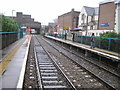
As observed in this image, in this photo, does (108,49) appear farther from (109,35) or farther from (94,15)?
(94,15)

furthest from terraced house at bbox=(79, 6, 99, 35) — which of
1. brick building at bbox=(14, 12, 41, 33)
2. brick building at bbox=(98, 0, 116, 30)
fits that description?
A: brick building at bbox=(14, 12, 41, 33)

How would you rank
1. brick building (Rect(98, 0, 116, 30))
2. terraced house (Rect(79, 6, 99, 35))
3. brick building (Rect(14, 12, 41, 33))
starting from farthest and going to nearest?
brick building (Rect(14, 12, 41, 33)) < terraced house (Rect(79, 6, 99, 35)) < brick building (Rect(98, 0, 116, 30))

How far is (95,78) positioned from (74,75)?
116cm

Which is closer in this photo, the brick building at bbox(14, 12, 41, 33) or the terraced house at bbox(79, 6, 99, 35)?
the terraced house at bbox(79, 6, 99, 35)

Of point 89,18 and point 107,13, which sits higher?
point 89,18

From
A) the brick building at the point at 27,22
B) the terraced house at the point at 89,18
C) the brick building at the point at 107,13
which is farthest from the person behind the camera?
the brick building at the point at 27,22

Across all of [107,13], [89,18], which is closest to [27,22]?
[89,18]

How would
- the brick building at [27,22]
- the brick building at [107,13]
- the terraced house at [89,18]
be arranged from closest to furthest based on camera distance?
the brick building at [107,13] < the terraced house at [89,18] < the brick building at [27,22]

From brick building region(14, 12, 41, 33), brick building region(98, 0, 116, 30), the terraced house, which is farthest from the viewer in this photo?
brick building region(14, 12, 41, 33)

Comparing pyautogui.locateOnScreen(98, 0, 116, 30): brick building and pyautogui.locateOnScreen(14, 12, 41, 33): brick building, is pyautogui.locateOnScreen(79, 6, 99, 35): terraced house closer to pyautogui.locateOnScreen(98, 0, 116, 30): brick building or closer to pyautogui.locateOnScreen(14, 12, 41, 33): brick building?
pyautogui.locateOnScreen(98, 0, 116, 30): brick building

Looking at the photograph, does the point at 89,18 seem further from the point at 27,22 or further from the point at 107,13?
the point at 27,22

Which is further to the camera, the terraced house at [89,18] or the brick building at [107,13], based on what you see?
the terraced house at [89,18]

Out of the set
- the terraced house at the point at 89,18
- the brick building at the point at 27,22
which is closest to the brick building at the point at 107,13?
the terraced house at the point at 89,18

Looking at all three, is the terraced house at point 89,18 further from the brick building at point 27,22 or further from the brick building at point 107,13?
the brick building at point 27,22
